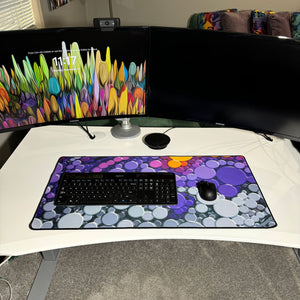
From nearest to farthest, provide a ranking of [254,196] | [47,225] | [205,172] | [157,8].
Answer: [47,225] → [254,196] → [205,172] → [157,8]

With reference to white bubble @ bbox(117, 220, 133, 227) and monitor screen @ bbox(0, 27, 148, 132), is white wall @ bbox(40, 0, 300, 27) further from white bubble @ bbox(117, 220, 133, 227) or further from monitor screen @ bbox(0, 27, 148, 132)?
white bubble @ bbox(117, 220, 133, 227)

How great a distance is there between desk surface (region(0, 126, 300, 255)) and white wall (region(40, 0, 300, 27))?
2.21 metres

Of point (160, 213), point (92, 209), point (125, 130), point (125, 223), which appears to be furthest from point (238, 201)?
point (125, 130)

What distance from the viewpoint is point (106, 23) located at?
1.08m

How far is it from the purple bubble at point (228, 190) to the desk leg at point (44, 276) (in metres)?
1.07

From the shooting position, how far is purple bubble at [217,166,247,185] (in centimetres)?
111

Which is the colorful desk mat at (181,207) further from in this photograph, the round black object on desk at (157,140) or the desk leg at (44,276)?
the desk leg at (44,276)

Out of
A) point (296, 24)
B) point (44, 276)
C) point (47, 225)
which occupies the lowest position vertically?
point (44, 276)

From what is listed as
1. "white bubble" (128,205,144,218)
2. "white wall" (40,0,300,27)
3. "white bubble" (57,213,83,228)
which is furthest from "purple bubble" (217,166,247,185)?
"white wall" (40,0,300,27)

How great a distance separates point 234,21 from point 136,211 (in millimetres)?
2353

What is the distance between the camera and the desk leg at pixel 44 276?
4.88ft

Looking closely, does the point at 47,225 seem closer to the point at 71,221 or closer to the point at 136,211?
the point at 71,221

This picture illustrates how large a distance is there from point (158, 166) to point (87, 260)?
0.84 meters

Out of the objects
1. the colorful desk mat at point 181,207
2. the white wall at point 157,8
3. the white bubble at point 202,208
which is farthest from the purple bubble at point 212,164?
the white wall at point 157,8
